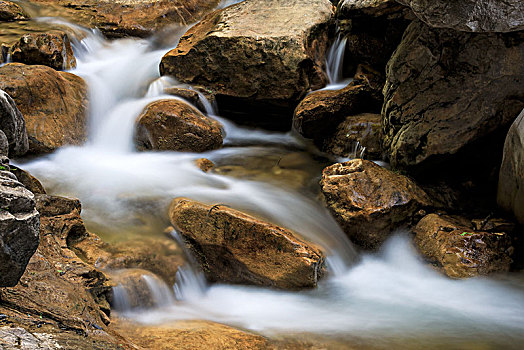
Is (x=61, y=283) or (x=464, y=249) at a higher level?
(x=464, y=249)

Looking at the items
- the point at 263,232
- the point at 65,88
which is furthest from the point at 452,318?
the point at 65,88

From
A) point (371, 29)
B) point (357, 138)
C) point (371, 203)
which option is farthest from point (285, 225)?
point (371, 29)

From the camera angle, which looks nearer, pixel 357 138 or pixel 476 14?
pixel 476 14

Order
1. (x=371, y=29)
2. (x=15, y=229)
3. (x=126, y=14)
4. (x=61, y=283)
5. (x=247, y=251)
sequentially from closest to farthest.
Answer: (x=15, y=229), (x=61, y=283), (x=247, y=251), (x=371, y=29), (x=126, y=14)

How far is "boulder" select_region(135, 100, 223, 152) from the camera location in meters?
6.70

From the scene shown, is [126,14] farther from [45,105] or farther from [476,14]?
[476,14]

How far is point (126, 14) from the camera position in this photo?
34.7 feet

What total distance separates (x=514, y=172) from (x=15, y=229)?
4.79m

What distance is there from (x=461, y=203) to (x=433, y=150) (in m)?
0.81

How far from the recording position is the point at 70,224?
12.7 ft

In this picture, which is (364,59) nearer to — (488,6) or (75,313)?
(488,6)

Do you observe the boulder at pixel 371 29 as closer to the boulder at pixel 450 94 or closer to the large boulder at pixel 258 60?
the large boulder at pixel 258 60

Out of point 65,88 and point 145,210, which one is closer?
point 145,210

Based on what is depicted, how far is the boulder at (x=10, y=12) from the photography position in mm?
9344
